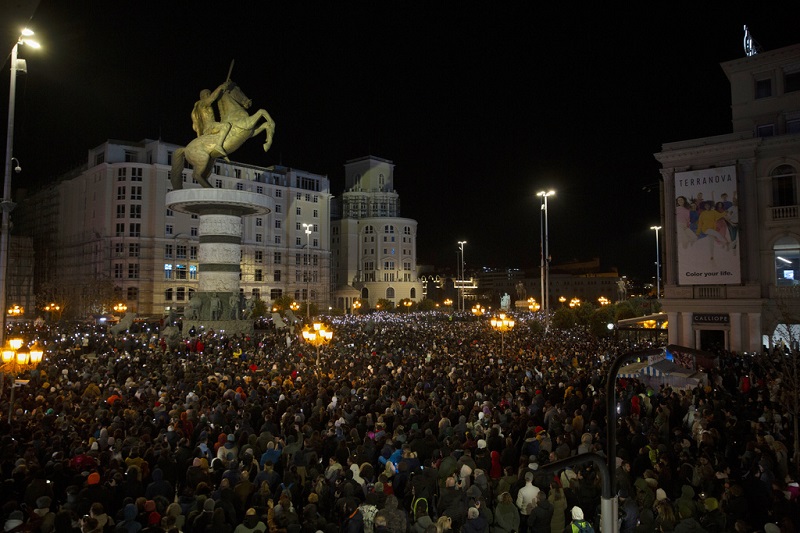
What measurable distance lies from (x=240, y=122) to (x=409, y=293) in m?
63.9

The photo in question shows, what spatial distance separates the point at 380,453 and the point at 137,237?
206ft

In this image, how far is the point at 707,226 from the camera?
99.8ft

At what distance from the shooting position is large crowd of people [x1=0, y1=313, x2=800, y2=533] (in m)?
7.89

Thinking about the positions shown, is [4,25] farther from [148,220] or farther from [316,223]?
[316,223]

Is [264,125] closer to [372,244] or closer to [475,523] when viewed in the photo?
[475,523]

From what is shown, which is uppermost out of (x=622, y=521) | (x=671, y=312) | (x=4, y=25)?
(x=4, y=25)

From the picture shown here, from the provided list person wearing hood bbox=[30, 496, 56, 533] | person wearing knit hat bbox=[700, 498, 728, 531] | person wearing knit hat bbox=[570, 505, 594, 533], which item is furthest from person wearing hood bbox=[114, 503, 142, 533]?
person wearing knit hat bbox=[700, 498, 728, 531]

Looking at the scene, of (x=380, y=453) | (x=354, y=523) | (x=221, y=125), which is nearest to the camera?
(x=354, y=523)

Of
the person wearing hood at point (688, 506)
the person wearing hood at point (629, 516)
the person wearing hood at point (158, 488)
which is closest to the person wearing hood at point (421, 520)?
the person wearing hood at point (629, 516)

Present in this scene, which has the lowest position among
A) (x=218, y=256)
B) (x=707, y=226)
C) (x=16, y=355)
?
(x=16, y=355)

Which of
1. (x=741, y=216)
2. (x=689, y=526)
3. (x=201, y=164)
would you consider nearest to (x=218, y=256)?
(x=201, y=164)

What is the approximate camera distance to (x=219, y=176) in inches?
2928

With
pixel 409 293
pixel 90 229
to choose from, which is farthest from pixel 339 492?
pixel 409 293

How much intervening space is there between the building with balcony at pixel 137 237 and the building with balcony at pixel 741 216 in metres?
35.3
